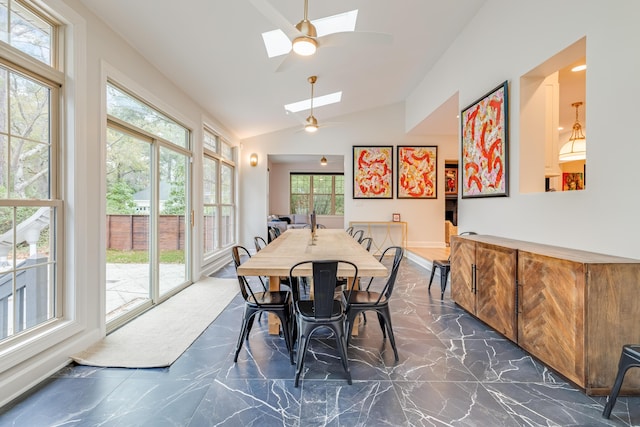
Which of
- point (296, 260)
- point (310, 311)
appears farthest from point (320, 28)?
point (310, 311)

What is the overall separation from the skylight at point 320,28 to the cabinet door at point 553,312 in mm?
3003

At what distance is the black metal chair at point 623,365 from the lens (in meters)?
1.50

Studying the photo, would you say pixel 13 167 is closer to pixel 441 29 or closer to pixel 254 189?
pixel 441 29

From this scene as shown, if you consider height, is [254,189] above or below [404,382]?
above

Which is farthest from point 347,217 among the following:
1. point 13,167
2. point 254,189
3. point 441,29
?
point 13,167

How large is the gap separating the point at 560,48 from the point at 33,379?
14.5 feet

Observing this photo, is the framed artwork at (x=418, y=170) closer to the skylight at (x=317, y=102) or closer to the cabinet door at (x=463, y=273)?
the skylight at (x=317, y=102)

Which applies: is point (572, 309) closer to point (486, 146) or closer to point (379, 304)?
point (379, 304)

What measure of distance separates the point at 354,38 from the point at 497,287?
2.37 metres

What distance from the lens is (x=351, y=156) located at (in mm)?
7008

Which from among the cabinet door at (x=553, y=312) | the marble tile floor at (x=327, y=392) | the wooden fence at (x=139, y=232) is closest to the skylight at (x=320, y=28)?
the wooden fence at (x=139, y=232)

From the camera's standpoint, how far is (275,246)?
2.91m

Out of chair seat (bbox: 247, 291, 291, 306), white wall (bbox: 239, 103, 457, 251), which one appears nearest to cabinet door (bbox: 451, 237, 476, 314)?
chair seat (bbox: 247, 291, 291, 306)

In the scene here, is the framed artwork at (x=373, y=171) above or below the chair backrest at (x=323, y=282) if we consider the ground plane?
above
